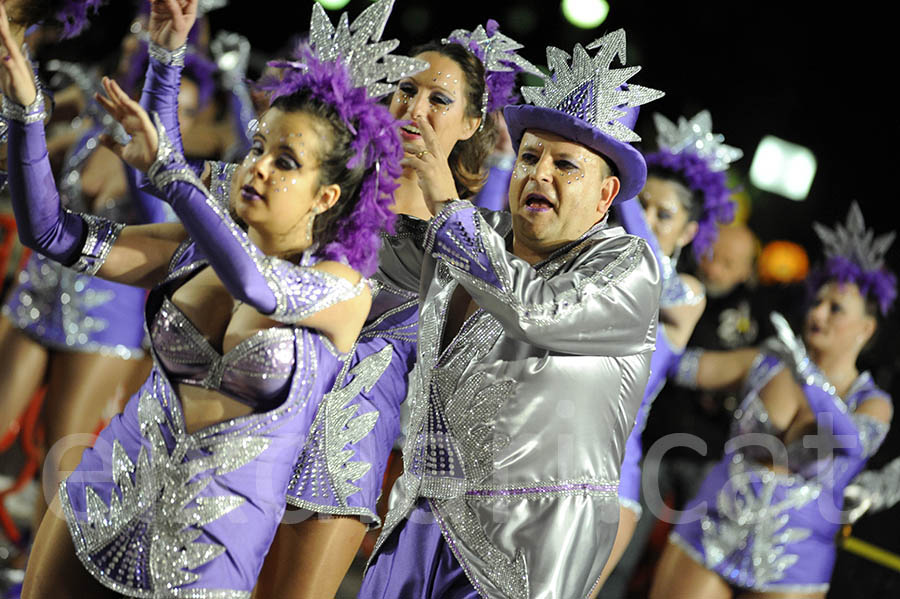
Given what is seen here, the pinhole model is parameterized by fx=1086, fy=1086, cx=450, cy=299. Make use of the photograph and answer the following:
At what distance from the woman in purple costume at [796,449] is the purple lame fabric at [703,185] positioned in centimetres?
49

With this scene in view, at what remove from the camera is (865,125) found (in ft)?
21.7

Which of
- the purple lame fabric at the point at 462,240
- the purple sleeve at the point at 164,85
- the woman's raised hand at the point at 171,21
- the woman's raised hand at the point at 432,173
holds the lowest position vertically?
the purple lame fabric at the point at 462,240

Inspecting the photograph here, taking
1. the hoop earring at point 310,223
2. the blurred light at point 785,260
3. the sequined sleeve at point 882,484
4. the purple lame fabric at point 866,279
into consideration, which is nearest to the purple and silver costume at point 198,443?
the hoop earring at point 310,223

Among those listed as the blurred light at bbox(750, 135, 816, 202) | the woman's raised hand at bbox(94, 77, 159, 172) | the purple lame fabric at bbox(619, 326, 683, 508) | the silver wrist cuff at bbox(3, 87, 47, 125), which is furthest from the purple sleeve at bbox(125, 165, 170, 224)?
the blurred light at bbox(750, 135, 816, 202)

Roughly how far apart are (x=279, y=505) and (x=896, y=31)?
17.2ft

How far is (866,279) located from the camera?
4715 millimetres

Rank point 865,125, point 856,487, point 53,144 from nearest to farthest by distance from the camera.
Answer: point 53,144
point 856,487
point 865,125

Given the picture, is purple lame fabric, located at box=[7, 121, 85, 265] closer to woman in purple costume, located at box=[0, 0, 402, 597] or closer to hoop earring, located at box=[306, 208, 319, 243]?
woman in purple costume, located at box=[0, 0, 402, 597]

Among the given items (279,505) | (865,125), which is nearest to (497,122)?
(279,505)

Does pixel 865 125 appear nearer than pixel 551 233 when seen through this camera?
No

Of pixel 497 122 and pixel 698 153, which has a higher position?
pixel 497 122

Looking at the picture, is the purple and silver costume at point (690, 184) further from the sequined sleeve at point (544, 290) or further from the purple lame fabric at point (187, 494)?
the purple lame fabric at point (187, 494)

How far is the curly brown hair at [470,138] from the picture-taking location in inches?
119

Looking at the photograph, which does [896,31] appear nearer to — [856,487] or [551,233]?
[856,487]
